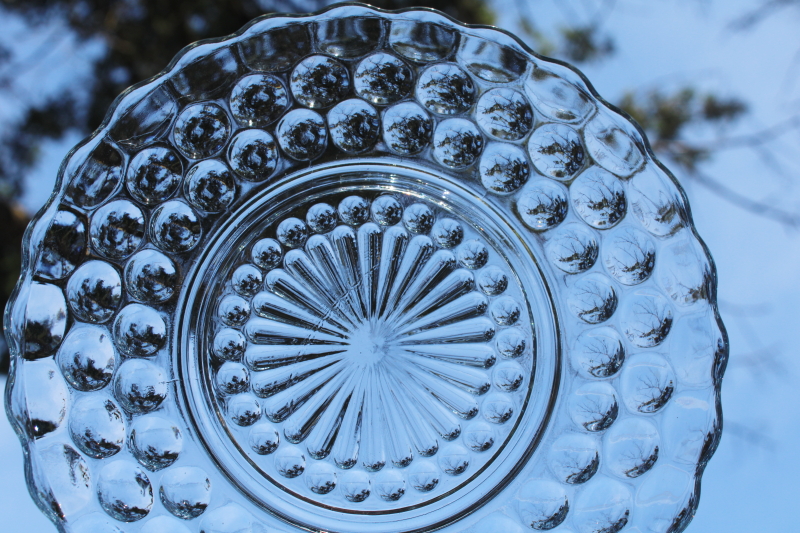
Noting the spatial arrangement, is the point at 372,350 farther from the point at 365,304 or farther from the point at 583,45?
the point at 583,45

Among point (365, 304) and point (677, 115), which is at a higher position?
point (677, 115)

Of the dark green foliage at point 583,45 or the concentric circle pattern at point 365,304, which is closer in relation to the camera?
the concentric circle pattern at point 365,304

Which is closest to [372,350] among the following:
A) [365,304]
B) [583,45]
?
[365,304]

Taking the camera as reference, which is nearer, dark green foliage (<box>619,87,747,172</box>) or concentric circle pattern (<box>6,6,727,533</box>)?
concentric circle pattern (<box>6,6,727,533</box>)

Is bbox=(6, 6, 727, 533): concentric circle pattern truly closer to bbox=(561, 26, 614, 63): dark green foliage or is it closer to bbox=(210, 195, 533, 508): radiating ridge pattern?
bbox=(210, 195, 533, 508): radiating ridge pattern

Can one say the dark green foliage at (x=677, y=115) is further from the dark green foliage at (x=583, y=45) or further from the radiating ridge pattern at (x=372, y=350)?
the radiating ridge pattern at (x=372, y=350)

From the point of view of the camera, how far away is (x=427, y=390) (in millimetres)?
708

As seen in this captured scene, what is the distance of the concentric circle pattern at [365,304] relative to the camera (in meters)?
0.62

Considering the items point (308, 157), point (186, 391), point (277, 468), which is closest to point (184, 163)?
point (308, 157)

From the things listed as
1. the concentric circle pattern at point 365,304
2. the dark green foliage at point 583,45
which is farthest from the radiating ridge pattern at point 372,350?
the dark green foliage at point 583,45

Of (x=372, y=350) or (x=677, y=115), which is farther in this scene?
(x=677, y=115)

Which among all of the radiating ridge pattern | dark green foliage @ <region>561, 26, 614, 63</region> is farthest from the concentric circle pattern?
dark green foliage @ <region>561, 26, 614, 63</region>

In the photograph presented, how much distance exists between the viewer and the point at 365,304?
0.72 metres

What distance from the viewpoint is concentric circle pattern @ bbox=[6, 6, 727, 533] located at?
620mm
